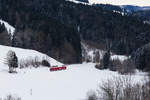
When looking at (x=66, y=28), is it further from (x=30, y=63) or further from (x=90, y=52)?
(x=30, y=63)

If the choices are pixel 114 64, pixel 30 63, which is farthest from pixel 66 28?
pixel 30 63

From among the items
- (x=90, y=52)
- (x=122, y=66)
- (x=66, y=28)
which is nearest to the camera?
(x=122, y=66)

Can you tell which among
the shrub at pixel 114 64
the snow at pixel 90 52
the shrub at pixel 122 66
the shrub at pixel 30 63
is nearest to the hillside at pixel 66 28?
the snow at pixel 90 52

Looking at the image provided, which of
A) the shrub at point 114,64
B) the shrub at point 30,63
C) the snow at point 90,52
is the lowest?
the snow at point 90,52

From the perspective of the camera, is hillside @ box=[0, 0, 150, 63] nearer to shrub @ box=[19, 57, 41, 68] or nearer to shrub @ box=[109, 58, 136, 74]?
shrub @ box=[109, 58, 136, 74]

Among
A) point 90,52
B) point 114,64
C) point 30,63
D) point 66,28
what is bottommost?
point 90,52

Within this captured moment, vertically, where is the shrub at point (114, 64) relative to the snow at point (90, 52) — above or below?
above

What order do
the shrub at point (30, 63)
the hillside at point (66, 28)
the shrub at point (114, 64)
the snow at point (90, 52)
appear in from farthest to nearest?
the snow at point (90, 52) < the hillside at point (66, 28) < the shrub at point (114, 64) < the shrub at point (30, 63)

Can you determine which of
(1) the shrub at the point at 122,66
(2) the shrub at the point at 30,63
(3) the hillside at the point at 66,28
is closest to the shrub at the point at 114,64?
(1) the shrub at the point at 122,66

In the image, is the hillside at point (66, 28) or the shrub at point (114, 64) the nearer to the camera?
the shrub at point (114, 64)

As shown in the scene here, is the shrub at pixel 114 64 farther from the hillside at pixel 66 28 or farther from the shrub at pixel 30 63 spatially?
the shrub at pixel 30 63

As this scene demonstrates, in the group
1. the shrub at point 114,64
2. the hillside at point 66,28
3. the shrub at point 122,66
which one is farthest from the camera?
the hillside at point 66,28

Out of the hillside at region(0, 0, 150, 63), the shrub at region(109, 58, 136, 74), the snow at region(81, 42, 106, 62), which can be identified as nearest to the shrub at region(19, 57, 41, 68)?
the hillside at region(0, 0, 150, 63)

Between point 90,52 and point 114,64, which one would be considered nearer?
point 114,64
